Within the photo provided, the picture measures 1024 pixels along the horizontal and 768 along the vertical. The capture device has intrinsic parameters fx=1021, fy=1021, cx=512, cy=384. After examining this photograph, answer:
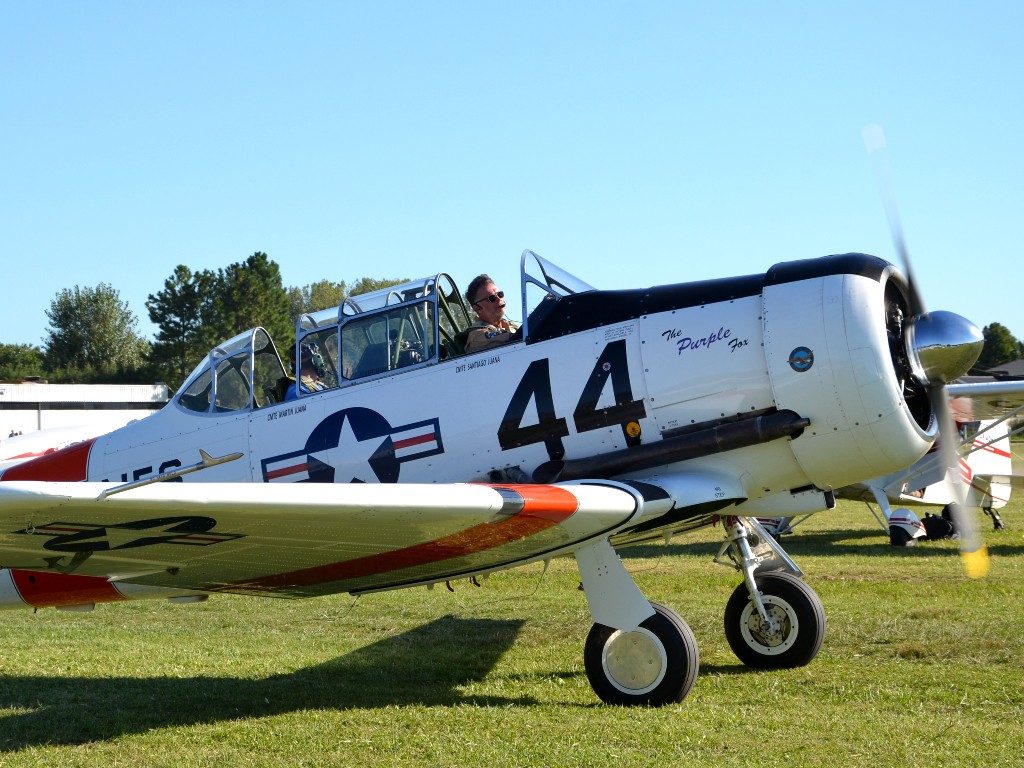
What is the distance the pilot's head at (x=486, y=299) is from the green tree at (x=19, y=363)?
274 feet

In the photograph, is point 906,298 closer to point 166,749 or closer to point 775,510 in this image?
point 775,510

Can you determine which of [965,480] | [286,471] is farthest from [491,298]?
[965,480]

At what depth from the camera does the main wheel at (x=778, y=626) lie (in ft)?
22.7

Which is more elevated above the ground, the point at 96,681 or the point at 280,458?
the point at 280,458

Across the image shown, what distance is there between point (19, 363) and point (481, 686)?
8812 centimetres

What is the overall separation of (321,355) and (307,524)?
2420 mm

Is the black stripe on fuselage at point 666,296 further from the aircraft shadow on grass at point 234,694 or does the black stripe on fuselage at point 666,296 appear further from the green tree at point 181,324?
the green tree at point 181,324

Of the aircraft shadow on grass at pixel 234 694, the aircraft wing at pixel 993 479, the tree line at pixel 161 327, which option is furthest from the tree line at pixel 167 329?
the aircraft shadow on grass at pixel 234 694

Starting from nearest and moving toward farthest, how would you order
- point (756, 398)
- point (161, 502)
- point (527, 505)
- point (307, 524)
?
point (161, 502), point (307, 524), point (527, 505), point (756, 398)

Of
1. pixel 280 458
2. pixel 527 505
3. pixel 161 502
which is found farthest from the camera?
pixel 280 458

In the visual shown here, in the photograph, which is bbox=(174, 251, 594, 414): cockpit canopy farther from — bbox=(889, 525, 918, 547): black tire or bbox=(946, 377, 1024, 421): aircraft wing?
bbox=(889, 525, 918, 547): black tire

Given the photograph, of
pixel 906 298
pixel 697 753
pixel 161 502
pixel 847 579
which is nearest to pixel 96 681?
pixel 161 502

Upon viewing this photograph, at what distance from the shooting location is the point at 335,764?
496 centimetres

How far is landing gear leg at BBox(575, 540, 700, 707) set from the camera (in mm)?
5805
